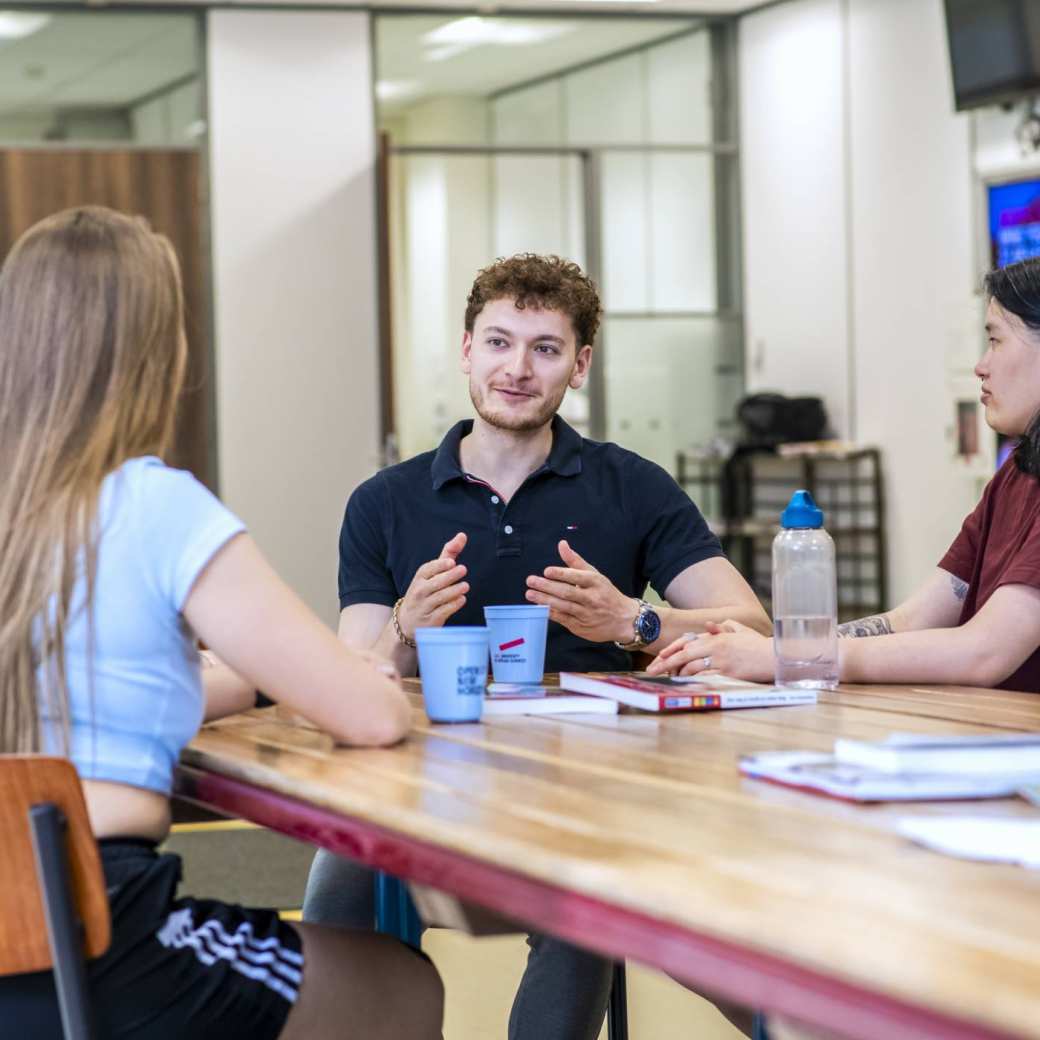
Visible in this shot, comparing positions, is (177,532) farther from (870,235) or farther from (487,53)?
(487,53)

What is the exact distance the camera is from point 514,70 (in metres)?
8.80

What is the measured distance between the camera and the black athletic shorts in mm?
1465

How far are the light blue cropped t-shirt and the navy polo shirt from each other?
1.11 meters

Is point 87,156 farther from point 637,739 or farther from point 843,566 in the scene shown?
point 637,739

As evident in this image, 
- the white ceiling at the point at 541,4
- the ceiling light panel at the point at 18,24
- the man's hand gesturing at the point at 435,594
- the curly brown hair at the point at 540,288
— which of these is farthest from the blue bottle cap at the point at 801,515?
the ceiling light panel at the point at 18,24

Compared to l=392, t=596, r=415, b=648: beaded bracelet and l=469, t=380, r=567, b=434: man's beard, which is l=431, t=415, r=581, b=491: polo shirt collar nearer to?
l=469, t=380, r=567, b=434: man's beard

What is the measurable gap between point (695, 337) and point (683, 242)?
0.50 m

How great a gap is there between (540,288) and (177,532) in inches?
51.9

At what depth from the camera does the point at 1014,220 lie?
7.37 m

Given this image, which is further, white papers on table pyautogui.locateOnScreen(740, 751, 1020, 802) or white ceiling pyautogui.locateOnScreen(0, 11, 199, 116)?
white ceiling pyautogui.locateOnScreen(0, 11, 199, 116)

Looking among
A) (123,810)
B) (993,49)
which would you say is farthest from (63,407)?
(993,49)

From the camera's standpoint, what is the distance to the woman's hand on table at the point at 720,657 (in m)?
2.31

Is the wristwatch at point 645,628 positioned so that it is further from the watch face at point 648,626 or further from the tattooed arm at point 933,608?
the tattooed arm at point 933,608

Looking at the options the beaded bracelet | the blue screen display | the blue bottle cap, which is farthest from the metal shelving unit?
the blue bottle cap
